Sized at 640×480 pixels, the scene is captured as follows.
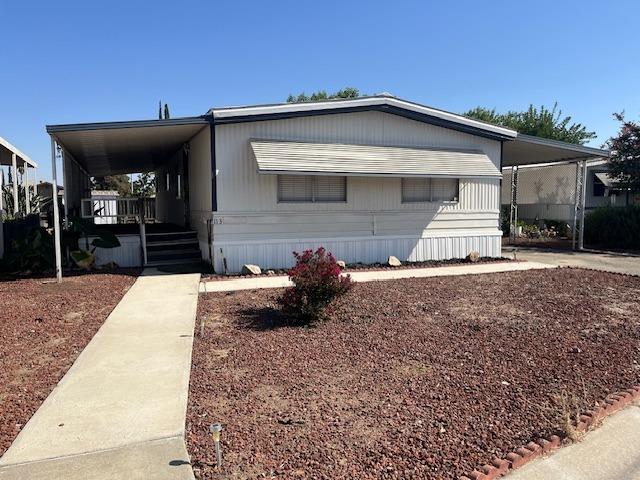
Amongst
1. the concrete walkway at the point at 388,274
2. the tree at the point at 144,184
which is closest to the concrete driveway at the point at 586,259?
the concrete walkway at the point at 388,274

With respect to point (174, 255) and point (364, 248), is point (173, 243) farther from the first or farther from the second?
point (364, 248)

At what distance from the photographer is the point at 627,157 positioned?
18094 mm

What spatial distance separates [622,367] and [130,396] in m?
4.67

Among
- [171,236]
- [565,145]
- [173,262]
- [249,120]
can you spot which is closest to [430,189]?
[565,145]

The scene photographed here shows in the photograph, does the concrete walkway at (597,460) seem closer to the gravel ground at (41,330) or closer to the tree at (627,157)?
the gravel ground at (41,330)

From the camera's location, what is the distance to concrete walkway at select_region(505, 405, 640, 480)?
3020 mm

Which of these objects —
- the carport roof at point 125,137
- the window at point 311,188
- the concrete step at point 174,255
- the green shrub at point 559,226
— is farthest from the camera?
the green shrub at point 559,226

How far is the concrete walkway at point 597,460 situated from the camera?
9.91 ft

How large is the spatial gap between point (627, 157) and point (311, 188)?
13753 millimetres

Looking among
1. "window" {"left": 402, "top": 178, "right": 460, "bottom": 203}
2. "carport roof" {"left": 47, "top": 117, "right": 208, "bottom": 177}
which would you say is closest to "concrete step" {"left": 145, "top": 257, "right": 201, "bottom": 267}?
"carport roof" {"left": 47, "top": 117, "right": 208, "bottom": 177}

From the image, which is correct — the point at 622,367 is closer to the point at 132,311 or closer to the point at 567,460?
the point at 567,460

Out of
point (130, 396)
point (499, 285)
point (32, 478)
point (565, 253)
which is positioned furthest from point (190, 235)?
point (565, 253)

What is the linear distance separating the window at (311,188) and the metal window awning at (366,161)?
65 cm

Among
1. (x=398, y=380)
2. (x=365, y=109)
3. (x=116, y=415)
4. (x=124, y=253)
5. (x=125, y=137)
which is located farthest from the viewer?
(x=124, y=253)
